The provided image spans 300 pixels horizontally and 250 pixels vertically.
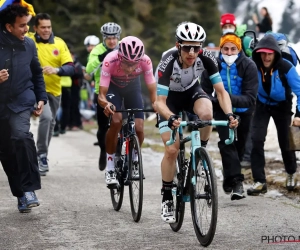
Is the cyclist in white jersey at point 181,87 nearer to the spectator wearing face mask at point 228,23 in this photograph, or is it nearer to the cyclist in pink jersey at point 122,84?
the cyclist in pink jersey at point 122,84

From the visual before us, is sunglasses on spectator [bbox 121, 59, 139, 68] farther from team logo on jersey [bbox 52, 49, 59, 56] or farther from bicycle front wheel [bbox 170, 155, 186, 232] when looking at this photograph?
team logo on jersey [bbox 52, 49, 59, 56]

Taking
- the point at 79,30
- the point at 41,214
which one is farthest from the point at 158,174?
the point at 79,30

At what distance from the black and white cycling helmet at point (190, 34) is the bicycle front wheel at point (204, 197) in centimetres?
101

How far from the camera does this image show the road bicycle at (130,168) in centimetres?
846

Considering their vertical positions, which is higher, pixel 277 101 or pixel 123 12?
pixel 123 12

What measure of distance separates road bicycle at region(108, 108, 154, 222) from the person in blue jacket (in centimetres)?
171

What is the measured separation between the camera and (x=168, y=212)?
25.9 feet

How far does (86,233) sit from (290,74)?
3287 mm

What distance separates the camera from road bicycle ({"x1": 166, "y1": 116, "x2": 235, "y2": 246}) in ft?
22.8

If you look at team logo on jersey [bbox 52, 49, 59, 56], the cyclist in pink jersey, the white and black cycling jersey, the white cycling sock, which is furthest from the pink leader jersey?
team logo on jersey [bbox 52, 49, 59, 56]

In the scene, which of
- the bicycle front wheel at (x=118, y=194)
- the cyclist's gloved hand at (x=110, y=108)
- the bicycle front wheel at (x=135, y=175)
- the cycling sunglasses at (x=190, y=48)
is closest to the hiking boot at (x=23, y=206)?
the bicycle front wheel at (x=118, y=194)

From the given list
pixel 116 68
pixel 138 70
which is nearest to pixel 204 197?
pixel 138 70

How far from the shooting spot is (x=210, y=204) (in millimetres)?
7051

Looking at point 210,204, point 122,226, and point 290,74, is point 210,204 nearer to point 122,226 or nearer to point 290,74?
point 122,226
